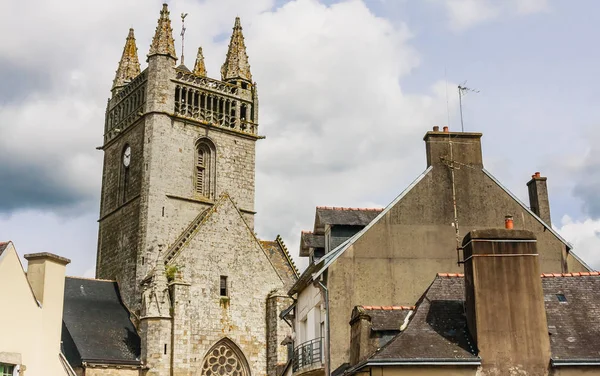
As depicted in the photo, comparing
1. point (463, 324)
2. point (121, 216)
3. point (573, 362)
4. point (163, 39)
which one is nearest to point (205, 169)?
point (121, 216)

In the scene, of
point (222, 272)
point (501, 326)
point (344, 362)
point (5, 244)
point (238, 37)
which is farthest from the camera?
point (238, 37)

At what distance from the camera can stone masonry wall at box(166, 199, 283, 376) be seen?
1061 inches

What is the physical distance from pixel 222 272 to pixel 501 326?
18.5 metres

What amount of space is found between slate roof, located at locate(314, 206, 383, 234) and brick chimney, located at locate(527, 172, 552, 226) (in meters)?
3.25

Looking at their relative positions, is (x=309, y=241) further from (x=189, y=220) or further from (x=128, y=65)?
(x=128, y=65)

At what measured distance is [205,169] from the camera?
32.8m

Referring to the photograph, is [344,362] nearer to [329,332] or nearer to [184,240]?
[329,332]

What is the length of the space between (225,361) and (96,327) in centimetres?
450

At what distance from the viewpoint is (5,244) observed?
43.7 ft

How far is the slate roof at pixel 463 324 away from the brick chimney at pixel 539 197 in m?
3.85

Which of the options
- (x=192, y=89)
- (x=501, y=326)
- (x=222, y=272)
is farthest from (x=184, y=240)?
(x=501, y=326)

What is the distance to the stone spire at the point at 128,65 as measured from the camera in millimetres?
36750

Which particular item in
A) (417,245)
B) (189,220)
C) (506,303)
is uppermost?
(189,220)

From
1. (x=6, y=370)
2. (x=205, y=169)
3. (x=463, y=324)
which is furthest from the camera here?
(x=205, y=169)
